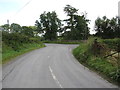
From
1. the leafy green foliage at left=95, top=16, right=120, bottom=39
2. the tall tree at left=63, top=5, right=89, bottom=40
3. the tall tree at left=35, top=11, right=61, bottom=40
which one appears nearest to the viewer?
the leafy green foliage at left=95, top=16, right=120, bottom=39

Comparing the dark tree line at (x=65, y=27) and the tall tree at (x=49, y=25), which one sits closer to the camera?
the dark tree line at (x=65, y=27)

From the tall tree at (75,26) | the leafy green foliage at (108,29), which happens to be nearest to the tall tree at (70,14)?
the tall tree at (75,26)

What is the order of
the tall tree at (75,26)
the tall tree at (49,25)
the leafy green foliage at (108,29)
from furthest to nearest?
the tall tree at (49,25), the tall tree at (75,26), the leafy green foliage at (108,29)

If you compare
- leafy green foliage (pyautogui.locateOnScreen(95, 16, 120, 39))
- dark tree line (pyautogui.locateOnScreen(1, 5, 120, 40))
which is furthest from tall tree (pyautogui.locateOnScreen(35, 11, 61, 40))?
leafy green foliage (pyautogui.locateOnScreen(95, 16, 120, 39))

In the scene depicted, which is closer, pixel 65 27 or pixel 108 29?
pixel 108 29

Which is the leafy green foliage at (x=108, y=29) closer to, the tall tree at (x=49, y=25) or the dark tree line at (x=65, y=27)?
the dark tree line at (x=65, y=27)

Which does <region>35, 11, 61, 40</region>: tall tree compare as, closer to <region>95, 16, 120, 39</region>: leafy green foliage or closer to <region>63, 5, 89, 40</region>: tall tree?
<region>63, 5, 89, 40</region>: tall tree

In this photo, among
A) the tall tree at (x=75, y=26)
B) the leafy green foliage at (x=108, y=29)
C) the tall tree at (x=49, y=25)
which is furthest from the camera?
the tall tree at (x=49, y=25)

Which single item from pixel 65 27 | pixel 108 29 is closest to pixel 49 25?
pixel 65 27

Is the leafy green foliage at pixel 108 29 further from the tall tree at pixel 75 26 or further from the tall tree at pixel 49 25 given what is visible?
the tall tree at pixel 49 25

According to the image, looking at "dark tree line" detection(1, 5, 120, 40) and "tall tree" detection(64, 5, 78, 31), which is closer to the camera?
"dark tree line" detection(1, 5, 120, 40)

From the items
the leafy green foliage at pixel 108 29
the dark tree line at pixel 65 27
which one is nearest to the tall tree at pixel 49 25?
the dark tree line at pixel 65 27

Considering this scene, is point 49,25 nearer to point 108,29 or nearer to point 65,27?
point 65,27

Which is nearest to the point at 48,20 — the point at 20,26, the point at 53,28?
the point at 53,28
